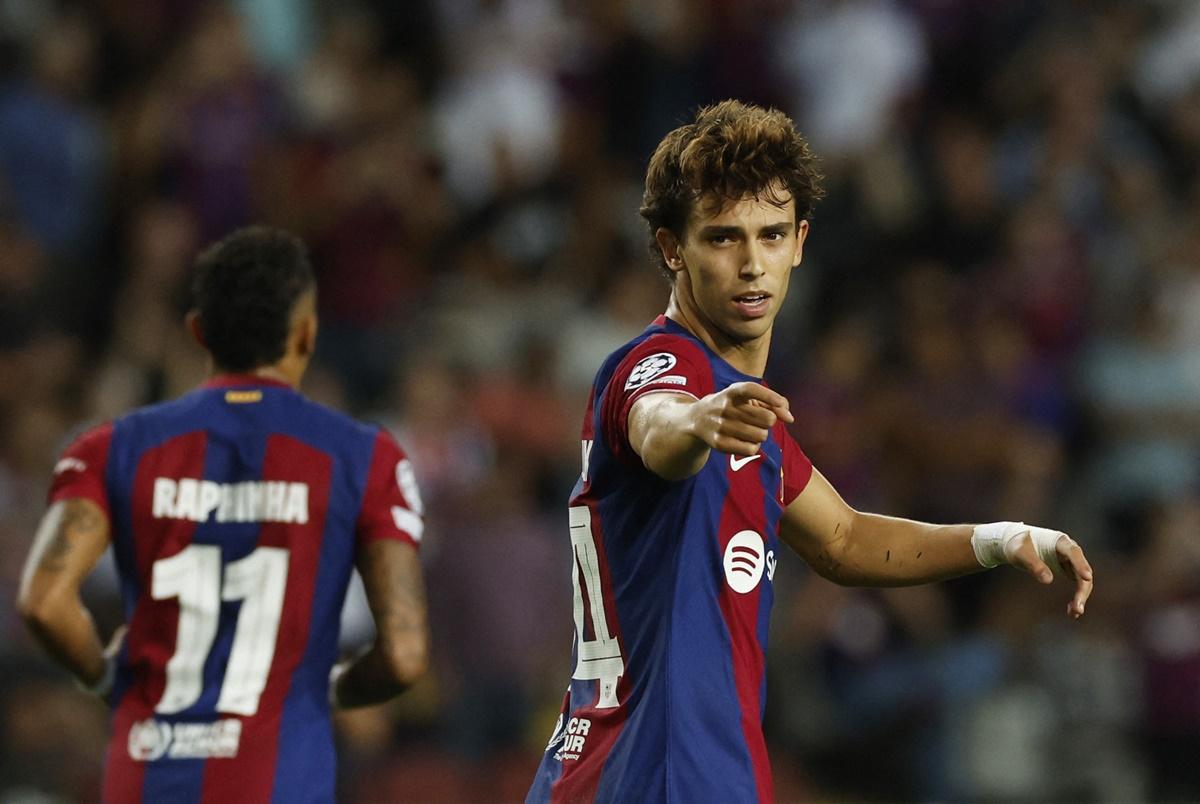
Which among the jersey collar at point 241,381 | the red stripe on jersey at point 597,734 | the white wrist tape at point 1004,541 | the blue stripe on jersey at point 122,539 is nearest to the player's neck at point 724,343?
the red stripe on jersey at point 597,734

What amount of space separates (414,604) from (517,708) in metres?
4.39

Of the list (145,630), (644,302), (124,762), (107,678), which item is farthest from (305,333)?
(644,302)

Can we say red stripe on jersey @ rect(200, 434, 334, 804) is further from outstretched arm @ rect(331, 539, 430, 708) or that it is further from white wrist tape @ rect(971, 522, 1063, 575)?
white wrist tape @ rect(971, 522, 1063, 575)

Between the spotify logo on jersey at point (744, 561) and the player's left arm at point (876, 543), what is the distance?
19.0 inches

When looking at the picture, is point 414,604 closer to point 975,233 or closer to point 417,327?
point 417,327

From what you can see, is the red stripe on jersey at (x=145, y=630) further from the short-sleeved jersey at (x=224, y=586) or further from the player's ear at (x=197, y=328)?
the player's ear at (x=197, y=328)

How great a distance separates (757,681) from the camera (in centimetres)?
445

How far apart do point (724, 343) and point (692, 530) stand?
48cm

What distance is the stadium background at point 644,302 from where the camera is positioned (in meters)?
10.0

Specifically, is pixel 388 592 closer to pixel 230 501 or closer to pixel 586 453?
pixel 230 501

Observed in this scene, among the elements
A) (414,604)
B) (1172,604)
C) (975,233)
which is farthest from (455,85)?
(414,604)

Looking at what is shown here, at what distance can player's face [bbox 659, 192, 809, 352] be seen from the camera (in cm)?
437

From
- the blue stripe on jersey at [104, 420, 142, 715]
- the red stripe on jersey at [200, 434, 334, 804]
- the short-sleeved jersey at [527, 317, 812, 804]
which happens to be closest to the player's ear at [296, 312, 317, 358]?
the red stripe on jersey at [200, 434, 334, 804]

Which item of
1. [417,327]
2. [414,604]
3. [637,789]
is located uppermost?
[417,327]
